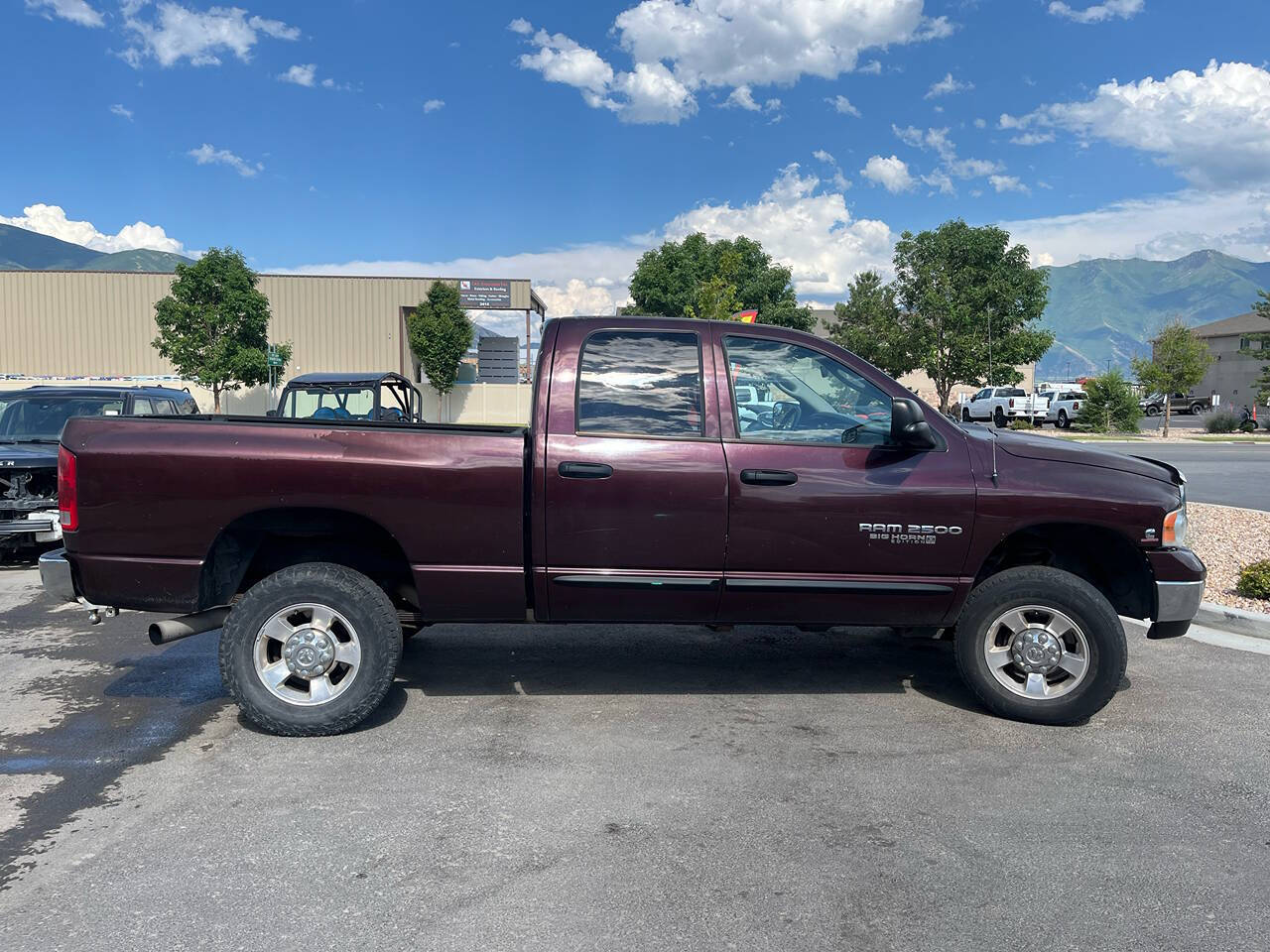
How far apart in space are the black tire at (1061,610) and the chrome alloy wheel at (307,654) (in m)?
3.12

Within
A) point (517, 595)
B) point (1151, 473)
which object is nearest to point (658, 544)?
point (517, 595)

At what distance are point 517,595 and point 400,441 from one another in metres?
0.96

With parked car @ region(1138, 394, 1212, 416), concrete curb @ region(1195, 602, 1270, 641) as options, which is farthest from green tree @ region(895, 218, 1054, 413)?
concrete curb @ region(1195, 602, 1270, 641)

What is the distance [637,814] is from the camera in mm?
3682

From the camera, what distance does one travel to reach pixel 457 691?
5277 mm

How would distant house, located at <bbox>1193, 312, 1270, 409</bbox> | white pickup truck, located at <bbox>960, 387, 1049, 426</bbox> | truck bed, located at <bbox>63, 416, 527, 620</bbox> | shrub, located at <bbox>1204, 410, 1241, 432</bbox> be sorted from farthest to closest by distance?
distant house, located at <bbox>1193, 312, 1270, 409</bbox>, white pickup truck, located at <bbox>960, 387, 1049, 426</bbox>, shrub, located at <bbox>1204, 410, 1241, 432</bbox>, truck bed, located at <bbox>63, 416, 527, 620</bbox>

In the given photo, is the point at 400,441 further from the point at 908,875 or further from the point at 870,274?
the point at 870,274

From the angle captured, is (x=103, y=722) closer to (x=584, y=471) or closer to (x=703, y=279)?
(x=584, y=471)

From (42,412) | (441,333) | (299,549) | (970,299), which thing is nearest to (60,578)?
(299,549)

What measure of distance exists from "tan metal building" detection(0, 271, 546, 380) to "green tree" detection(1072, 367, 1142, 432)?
26.1m

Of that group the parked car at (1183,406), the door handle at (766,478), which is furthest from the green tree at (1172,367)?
the door handle at (766,478)

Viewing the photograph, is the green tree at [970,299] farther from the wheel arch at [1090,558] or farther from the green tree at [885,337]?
the wheel arch at [1090,558]

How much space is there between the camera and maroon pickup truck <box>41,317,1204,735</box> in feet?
14.5

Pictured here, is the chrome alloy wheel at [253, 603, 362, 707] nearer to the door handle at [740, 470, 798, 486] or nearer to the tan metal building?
the door handle at [740, 470, 798, 486]
